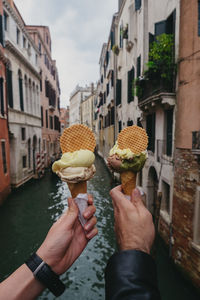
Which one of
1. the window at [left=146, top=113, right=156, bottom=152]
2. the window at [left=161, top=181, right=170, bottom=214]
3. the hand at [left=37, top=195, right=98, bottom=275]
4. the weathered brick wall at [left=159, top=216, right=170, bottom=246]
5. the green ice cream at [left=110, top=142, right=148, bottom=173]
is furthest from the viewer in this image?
the window at [left=146, top=113, right=156, bottom=152]

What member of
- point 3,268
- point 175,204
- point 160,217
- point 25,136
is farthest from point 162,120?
point 25,136

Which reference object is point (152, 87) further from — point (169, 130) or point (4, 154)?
point (4, 154)

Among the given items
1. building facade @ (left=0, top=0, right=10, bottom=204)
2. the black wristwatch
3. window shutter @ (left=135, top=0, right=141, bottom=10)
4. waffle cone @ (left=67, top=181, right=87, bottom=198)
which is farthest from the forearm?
window shutter @ (left=135, top=0, right=141, bottom=10)

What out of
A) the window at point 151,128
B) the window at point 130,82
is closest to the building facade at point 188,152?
the window at point 151,128

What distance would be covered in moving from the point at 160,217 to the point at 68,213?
6.35 meters

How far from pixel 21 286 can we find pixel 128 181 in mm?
1349

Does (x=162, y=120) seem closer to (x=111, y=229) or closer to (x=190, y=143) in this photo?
(x=190, y=143)

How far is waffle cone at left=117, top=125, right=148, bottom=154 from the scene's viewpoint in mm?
2270

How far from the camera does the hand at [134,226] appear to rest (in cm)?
137

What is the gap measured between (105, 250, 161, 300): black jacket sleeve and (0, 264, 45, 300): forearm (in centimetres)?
46

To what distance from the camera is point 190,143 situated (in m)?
5.36

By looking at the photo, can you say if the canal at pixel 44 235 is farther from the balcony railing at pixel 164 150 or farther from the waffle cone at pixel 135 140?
the waffle cone at pixel 135 140

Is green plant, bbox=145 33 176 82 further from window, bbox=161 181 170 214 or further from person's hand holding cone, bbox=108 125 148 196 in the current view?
person's hand holding cone, bbox=108 125 148 196

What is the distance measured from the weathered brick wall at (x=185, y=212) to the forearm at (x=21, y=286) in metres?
4.66
